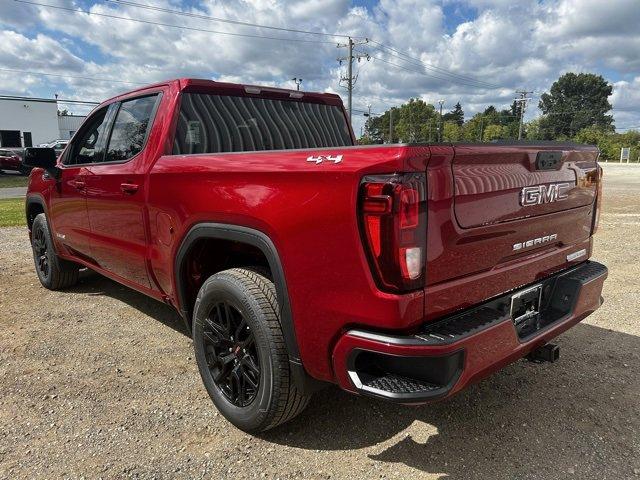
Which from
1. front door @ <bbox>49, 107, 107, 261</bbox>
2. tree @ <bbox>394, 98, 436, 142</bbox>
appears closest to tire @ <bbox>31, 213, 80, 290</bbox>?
front door @ <bbox>49, 107, 107, 261</bbox>

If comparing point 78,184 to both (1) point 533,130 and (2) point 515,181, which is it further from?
(1) point 533,130

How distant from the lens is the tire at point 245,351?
2.32 metres

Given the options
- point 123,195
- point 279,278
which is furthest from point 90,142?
point 279,278

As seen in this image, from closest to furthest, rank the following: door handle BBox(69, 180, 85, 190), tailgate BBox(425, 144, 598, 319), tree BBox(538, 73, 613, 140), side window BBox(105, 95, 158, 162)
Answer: tailgate BBox(425, 144, 598, 319)
side window BBox(105, 95, 158, 162)
door handle BBox(69, 180, 85, 190)
tree BBox(538, 73, 613, 140)

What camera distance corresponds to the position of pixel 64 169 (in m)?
4.32

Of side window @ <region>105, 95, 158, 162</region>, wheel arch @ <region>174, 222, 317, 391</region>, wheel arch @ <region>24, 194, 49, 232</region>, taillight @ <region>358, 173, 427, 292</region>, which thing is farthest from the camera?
wheel arch @ <region>24, 194, 49, 232</region>

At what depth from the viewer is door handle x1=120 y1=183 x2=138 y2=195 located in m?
Result: 3.20

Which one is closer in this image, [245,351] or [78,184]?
[245,351]

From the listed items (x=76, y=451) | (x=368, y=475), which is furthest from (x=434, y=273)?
(x=76, y=451)

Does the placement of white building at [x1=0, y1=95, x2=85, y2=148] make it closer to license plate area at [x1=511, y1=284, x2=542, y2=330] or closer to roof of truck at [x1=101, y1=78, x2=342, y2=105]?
roof of truck at [x1=101, y1=78, x2=342, y2=105]

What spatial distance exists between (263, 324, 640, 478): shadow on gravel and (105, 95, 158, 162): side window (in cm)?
210

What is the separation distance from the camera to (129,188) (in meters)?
3.25

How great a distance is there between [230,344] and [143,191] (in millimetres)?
1174

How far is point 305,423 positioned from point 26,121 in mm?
50795
